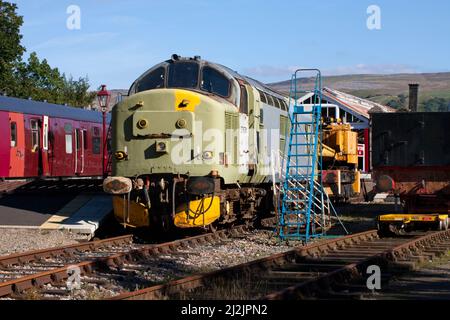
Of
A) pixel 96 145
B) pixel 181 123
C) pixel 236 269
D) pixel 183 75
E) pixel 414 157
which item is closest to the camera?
pixel 236 269

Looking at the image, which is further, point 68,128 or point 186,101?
point 68,128

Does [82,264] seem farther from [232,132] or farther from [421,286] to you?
[232,132]

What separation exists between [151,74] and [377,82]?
161m

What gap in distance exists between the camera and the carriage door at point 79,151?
26156 millimetres

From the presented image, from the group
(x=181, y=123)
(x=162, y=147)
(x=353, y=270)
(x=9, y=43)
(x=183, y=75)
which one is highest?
(x=9, y=43)

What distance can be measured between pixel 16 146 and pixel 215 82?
30.8 feet

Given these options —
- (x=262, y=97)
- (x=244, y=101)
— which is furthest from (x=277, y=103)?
(x=244, y=101)

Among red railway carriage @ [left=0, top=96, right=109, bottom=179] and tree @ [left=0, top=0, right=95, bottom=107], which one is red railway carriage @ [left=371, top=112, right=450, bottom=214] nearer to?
red railway carriage @ [left=0, top=96, right=109, bottom=179]

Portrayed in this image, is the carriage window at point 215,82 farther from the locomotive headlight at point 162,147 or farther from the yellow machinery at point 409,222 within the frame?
the yellow machinery at point 409,222

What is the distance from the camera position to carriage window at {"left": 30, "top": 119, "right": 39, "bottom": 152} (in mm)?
23656

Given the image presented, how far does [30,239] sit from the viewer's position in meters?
15.6

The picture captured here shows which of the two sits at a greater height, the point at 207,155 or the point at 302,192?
the point at 207,155

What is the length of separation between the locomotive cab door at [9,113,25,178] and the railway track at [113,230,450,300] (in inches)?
455
